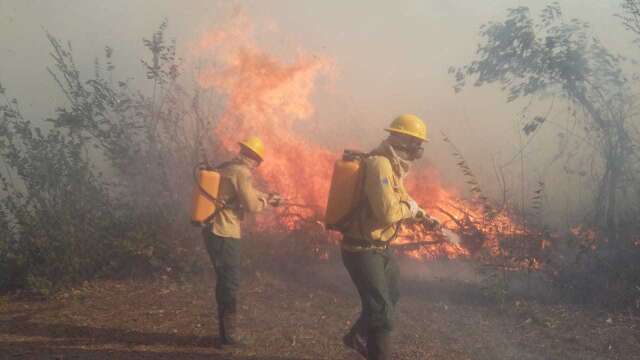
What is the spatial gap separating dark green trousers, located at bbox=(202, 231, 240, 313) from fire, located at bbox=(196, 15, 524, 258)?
2.96 m

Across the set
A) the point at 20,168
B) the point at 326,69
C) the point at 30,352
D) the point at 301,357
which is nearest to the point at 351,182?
the point at 301,357

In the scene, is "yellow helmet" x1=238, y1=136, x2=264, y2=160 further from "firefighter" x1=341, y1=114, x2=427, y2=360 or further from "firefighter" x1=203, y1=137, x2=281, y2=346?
"firefighter" x1=341, y1=114, x2=427, y2=360

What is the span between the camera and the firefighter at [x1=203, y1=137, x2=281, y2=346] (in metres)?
5.13

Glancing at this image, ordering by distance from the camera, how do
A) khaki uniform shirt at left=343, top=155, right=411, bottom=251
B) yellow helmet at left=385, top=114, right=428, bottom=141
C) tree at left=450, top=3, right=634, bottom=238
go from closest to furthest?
khaki uniform shirt at left=343, top=155, right=411, bottom=251 < yellow helmet at left=385, top=114, right=428, bottom=141 < tree at left=450, top=3, right=634, bottom=238

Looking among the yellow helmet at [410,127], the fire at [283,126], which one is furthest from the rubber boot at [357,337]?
the fire at [283,126]

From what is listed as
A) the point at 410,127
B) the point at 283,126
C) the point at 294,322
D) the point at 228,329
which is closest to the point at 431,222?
the point at 410,127

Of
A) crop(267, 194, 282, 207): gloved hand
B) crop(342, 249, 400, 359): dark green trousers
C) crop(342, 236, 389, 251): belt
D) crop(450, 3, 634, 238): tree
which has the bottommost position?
crop(342, 249, 400, 359): dark green trousers

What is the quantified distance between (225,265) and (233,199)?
661 millimetres

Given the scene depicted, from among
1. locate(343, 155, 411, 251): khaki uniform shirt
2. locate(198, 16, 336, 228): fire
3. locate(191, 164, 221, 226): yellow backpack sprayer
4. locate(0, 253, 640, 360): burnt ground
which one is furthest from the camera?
locate(198, 16, 336, 228): fire

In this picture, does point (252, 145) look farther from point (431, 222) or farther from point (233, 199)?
point (431, 222)

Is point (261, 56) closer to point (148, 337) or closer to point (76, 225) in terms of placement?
point (76, 225)

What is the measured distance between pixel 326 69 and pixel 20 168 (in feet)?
19.0

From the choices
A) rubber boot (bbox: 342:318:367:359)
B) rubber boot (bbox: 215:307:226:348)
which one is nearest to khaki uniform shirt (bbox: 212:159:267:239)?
rubber boot (bbox: 215:307:226:348)

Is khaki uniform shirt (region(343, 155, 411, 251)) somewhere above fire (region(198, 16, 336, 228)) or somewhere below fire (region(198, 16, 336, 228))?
below
